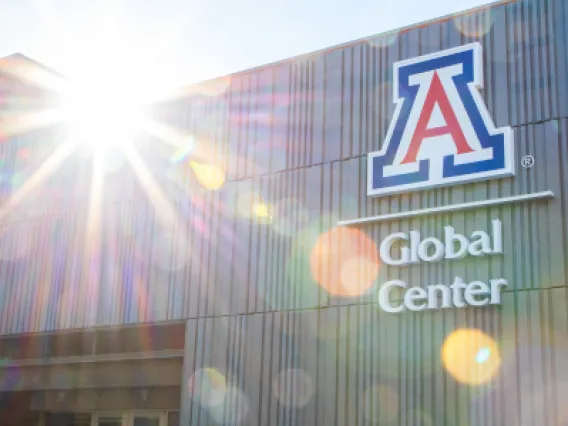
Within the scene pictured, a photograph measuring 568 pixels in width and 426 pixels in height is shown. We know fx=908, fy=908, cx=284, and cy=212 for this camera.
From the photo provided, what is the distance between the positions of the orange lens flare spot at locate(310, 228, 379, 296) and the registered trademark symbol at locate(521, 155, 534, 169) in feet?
9.28

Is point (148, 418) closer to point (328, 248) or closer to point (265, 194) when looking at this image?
point (265, 194)

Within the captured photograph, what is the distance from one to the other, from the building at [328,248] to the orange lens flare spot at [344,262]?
3 centimetres

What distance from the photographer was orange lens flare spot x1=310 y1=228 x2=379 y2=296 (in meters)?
15.2

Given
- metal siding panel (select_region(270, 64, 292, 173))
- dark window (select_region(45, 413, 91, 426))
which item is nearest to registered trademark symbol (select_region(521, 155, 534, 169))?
metal siding panel (select_region(270, 64, 292, 173))

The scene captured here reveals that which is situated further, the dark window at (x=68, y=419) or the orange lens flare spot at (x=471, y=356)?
the dark window at (x=68, y=419)

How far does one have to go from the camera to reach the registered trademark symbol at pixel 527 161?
550 inches

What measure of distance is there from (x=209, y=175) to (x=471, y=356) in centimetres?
670

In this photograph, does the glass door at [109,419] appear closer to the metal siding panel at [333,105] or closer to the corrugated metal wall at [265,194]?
the corrugated metal wall at [265,194]

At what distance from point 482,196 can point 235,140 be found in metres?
5.48

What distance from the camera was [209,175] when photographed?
1795 centimetres

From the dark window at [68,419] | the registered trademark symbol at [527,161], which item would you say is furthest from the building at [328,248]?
the dark window at [68,419]

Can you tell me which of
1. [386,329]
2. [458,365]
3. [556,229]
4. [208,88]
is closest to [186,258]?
[208,88]

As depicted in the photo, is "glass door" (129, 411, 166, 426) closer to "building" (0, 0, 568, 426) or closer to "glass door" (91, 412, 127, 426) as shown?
"building" (0, 0, 568, 426)

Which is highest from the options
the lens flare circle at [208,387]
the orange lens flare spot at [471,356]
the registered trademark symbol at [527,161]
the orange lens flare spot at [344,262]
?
the registered trademark symbol at [527,161]
